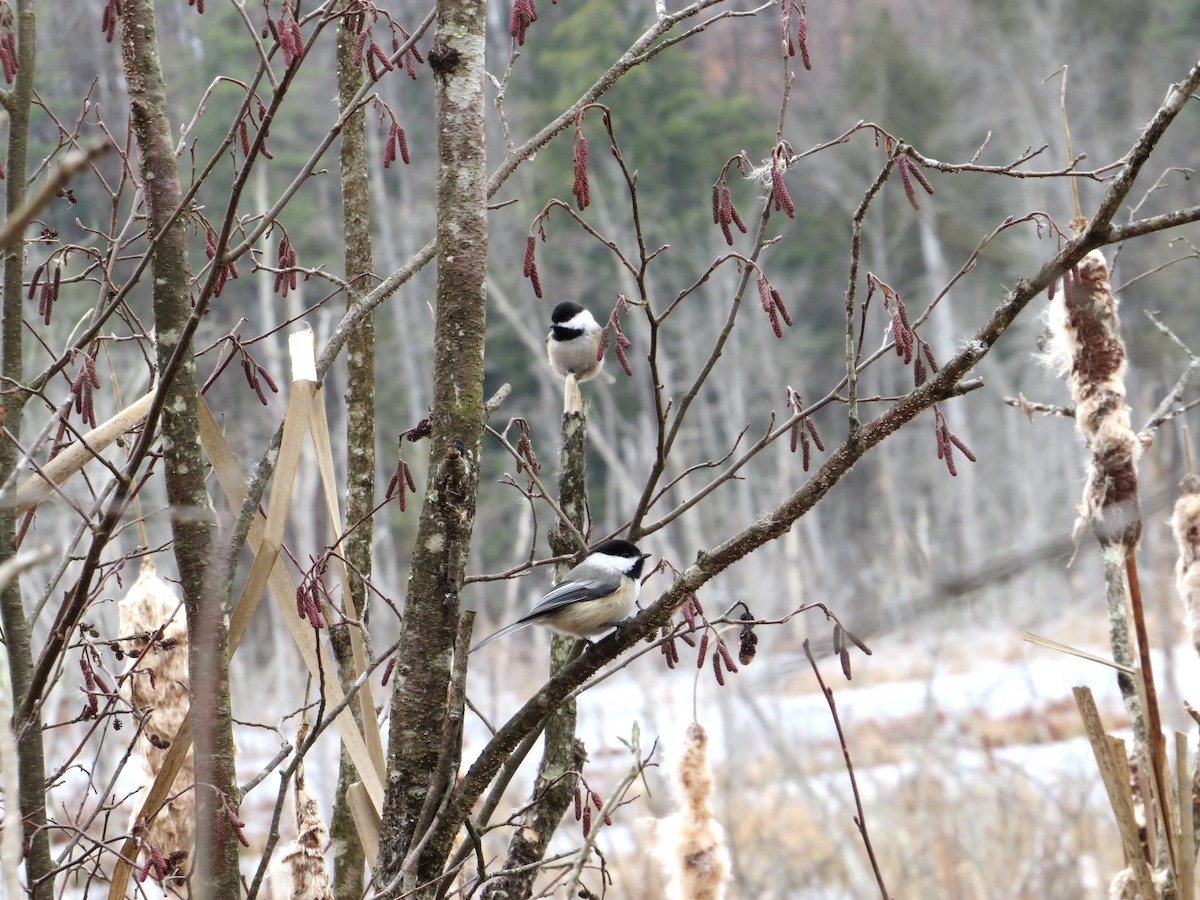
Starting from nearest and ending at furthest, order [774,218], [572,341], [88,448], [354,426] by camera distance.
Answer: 1. [88,448]
2. [354,426]
3. [572,341]
4. [774,218]

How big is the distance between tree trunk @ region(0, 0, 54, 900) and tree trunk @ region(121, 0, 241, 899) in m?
0.18

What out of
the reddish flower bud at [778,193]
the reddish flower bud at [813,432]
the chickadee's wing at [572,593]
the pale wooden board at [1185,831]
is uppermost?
the reddish flower bud at [778,193]

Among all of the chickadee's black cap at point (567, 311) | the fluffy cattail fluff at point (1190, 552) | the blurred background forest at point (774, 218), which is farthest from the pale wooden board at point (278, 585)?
the blurred background forest at point (774, 218)

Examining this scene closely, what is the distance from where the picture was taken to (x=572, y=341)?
12.6ft

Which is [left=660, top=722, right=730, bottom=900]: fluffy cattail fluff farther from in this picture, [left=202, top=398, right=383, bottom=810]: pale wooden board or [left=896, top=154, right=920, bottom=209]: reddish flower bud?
[left=896, top=154, right=920, bottom=209]: reddish flower bud

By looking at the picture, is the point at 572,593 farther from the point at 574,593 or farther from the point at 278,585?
the point at 278,585

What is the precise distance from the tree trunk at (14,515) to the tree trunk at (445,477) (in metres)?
0.43

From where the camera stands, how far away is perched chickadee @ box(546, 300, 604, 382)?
379cm

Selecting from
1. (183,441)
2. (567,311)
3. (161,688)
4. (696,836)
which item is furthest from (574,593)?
(567,311)

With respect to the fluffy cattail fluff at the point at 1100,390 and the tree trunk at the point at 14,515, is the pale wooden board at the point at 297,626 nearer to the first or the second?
the tree trunk at the point at 14,515

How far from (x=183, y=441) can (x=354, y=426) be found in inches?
17.5

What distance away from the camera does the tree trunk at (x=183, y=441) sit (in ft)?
4.11

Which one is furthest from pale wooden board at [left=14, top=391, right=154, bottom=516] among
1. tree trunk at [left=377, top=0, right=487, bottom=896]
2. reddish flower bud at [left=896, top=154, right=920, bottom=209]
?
reddish flower bud at [left=896, top=154, right=920, bottom=209]

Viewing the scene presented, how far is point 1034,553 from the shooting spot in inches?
24.5
